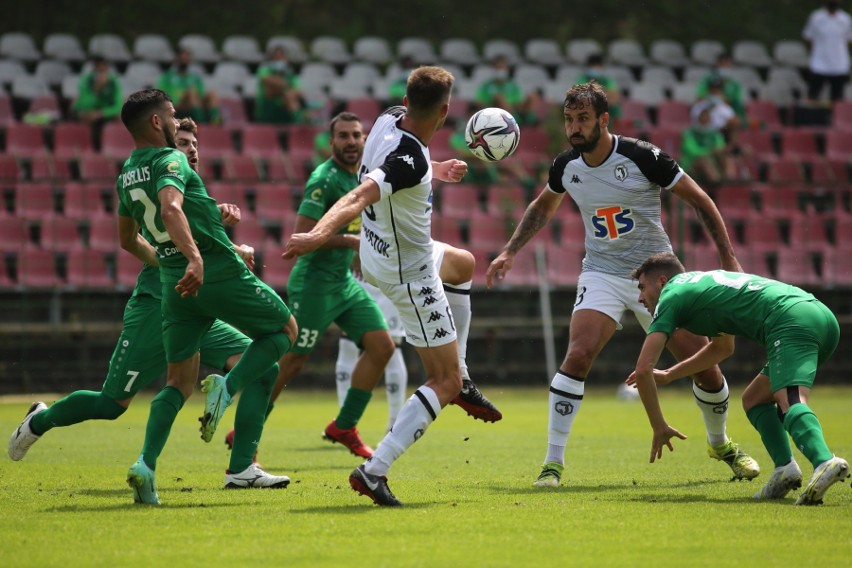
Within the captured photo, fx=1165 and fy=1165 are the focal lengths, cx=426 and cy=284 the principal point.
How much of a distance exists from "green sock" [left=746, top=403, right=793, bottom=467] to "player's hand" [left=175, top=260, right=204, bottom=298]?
3.50 meters

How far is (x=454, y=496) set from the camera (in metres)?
7.18

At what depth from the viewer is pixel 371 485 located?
6551 mm

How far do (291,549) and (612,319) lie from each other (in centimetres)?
360

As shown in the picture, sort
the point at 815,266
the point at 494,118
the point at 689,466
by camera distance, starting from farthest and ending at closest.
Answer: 1. the point at 815,266
2. the point at 689,466
3. the point at 494,118

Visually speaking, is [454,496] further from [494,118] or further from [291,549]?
[494,118]

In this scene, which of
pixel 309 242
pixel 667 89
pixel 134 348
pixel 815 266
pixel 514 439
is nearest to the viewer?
pixel 309 242

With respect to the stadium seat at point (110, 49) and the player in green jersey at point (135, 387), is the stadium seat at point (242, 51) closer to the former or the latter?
the stadium seat at point (110, 49)

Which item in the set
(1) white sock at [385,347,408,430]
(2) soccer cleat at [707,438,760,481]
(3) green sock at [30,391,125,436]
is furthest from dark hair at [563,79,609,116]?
(1) white sock at [385,347,408,430]

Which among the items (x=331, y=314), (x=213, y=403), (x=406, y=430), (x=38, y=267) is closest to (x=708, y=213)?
(x=406, y=430)

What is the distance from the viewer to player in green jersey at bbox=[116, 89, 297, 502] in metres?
6.74

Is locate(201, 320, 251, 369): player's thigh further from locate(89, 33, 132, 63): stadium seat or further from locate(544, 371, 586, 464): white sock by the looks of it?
locate(89, 33, 132, 63): stadium seat

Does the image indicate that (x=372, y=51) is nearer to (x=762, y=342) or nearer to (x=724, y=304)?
(x=724, y=304)

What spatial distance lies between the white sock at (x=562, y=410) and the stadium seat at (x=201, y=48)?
15.9m

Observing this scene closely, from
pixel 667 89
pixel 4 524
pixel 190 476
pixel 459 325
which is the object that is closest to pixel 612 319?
pixel 459 325
